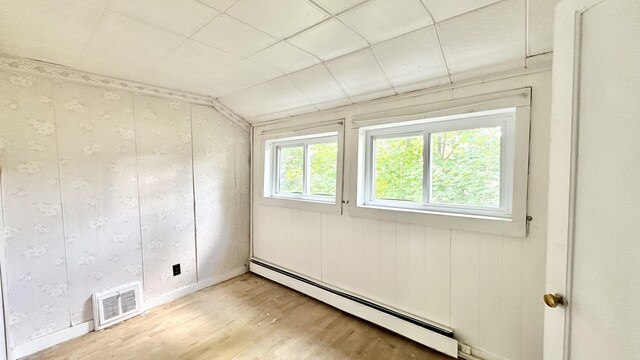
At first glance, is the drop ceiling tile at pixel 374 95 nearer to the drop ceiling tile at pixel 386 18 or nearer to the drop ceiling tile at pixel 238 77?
the drop ceiling tile at pixel 386 18

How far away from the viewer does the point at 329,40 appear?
1445mm

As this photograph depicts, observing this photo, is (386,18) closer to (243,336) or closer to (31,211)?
(243,336)

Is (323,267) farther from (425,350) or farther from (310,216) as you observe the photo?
(425,350)

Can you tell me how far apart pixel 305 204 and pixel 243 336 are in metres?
1.26

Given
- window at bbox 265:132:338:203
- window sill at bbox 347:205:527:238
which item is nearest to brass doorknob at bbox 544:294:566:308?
window sill at bbox 347:205:527:238

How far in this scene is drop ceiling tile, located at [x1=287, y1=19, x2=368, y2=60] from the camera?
4.37ft

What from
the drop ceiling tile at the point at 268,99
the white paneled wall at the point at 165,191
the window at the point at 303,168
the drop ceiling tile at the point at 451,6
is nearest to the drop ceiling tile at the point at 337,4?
the drop ceiling tile at the point at 451,6

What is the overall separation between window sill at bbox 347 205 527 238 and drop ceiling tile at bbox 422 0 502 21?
119cm

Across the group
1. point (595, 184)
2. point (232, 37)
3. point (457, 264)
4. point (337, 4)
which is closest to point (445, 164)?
point (457, 264)

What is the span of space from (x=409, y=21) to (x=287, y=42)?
0.71 meters

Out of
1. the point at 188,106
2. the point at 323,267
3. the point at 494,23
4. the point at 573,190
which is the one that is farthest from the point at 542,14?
the point at 188,106

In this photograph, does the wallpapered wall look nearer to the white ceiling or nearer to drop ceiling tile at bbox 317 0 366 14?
the white ceiling

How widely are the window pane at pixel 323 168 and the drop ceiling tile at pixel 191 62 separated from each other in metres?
1.24

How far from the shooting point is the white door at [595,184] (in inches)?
22.0
